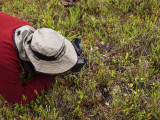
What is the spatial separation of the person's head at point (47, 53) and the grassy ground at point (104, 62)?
1.81 ft

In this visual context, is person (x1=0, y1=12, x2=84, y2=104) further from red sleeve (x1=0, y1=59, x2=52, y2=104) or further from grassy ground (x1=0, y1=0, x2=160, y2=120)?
grassy ground (x1=0, y1=0, x2=160, y2=120)

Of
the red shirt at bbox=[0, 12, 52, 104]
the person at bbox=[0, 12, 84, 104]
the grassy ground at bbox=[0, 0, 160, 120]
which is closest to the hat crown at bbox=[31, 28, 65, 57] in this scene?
the person at bbox=[0, 12, 84, 104]

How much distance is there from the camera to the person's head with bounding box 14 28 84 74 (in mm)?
2002

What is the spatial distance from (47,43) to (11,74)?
545 millimetres

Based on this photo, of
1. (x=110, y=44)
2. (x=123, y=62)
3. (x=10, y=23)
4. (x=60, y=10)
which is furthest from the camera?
(x=60, y=10)

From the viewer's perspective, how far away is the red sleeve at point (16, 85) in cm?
215

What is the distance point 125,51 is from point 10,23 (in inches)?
71.3

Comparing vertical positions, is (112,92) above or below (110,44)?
below

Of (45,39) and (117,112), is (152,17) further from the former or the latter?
(45,39)

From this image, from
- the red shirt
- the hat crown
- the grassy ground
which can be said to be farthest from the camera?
the grassy ground

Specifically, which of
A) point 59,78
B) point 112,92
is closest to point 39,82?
point 59,78

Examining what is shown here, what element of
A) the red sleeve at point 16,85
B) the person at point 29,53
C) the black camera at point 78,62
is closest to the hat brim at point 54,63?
the person at point 29,53

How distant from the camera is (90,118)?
2514mm

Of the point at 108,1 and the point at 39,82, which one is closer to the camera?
the point at 39,82
